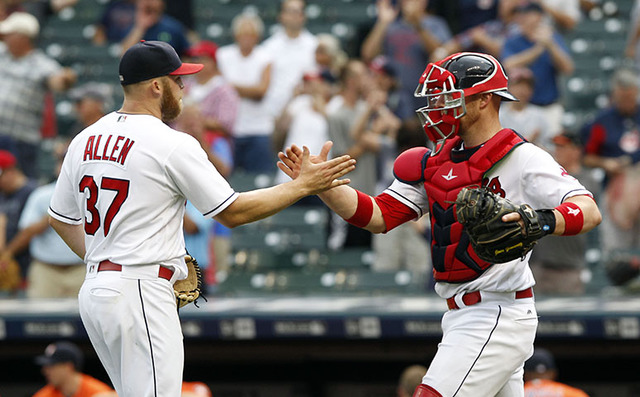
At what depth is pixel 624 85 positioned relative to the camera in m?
8.92

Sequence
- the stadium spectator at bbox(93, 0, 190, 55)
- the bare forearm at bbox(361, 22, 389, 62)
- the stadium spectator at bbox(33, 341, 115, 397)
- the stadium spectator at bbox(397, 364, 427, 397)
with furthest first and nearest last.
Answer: the bare forearm at bbox(361, 22, 389, 62) < the stadium spectator at bbox(93, 0, 190, 55) < the stadium spectator at bbox(33, 341, 115, 397) < the stadium spectator at bbox(397, 364, 427, 397)

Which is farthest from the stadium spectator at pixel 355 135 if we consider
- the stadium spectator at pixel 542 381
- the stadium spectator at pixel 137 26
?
the stadium spectator at pixel 542 381

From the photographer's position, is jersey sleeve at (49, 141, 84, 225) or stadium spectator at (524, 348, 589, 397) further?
stadium spectator at (524, 348, 589, 397)

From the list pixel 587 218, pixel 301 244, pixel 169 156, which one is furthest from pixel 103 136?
pixel 301 244

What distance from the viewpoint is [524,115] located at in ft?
27.9

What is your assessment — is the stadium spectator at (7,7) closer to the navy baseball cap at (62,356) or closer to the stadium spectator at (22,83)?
the stadium spectator at (22,83)

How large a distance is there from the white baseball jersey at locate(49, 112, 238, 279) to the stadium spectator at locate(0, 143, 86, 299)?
13.6ft

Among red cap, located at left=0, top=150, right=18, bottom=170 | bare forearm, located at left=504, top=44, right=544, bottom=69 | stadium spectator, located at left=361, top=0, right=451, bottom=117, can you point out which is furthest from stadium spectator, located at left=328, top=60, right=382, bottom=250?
red cap, located at left=0, top=150, right=18, bottom=170

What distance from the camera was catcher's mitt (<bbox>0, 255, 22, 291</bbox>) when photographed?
8383 millimetres

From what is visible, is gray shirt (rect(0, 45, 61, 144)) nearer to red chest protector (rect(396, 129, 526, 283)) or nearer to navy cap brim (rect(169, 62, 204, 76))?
navy cap brim (rect(169, 62, 204, 76))

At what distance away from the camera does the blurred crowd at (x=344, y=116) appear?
821 centimetres

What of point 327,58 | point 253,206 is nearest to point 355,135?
point 327,58

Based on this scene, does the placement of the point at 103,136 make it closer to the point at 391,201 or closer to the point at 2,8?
the point at 391,201

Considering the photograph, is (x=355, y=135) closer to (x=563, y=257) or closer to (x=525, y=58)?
(x=525, y=58)
